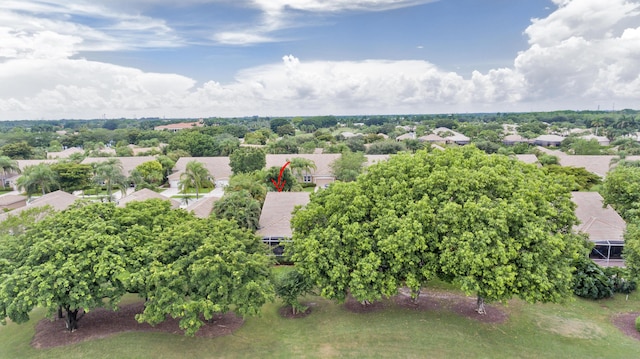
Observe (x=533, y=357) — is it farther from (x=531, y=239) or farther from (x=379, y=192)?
(x=379, y=192)

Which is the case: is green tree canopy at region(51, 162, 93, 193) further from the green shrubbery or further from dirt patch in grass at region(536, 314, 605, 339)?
the green shrubbery

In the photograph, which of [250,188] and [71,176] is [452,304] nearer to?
[250,188]

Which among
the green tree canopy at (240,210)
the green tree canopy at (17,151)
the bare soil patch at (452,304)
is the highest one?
the green tree canopy at (17,151)

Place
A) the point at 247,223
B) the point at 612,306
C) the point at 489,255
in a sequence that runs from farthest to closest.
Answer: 1. the point at 247,223
2. the point at 612,306
3. the point at 489,255

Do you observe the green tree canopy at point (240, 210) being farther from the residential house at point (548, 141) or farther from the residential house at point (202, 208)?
the residential house at point (548, 141)

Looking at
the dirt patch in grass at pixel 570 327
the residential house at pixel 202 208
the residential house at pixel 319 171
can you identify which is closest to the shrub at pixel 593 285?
the dirt patch in grass at pixel 570 327

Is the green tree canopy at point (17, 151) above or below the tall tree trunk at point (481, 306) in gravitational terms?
above

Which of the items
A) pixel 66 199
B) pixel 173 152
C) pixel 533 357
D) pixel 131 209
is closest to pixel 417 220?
pixel 533 357
